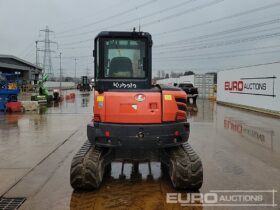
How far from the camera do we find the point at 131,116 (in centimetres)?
714

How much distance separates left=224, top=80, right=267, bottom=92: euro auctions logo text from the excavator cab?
64.7ft

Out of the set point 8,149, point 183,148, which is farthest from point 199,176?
point 8,149

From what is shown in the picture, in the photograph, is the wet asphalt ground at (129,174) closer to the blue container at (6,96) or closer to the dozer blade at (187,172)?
the dozer blade at (187,172)

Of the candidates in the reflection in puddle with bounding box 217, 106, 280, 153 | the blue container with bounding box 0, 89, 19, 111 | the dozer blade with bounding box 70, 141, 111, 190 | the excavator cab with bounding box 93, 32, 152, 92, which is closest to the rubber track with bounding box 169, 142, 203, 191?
the dozer blade with bounding box 70, 141, 111, 190

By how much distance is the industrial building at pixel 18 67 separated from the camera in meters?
61.9

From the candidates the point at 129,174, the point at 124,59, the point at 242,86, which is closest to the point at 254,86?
the point at 242,86

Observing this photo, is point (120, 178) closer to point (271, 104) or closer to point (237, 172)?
point (237, 172)

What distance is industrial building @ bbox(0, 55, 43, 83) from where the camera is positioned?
203 feet

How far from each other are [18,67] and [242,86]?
49.9 metres

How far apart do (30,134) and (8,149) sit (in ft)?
9.97

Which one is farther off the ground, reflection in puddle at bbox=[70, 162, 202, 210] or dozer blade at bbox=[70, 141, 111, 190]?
dozer blade at bbox=[70, 141, 111, 190]

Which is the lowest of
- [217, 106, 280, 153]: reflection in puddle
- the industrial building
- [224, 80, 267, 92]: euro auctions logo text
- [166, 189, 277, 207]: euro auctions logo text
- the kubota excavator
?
[166, 189, 277, 207]: euro auctions logo text

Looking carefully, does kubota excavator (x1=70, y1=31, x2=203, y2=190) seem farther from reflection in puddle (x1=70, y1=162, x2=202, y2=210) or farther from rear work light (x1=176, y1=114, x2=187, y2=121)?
reflection in puddle (x1=70, y1=162, x2=202, y2=210)

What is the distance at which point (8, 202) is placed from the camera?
6.71 metres
